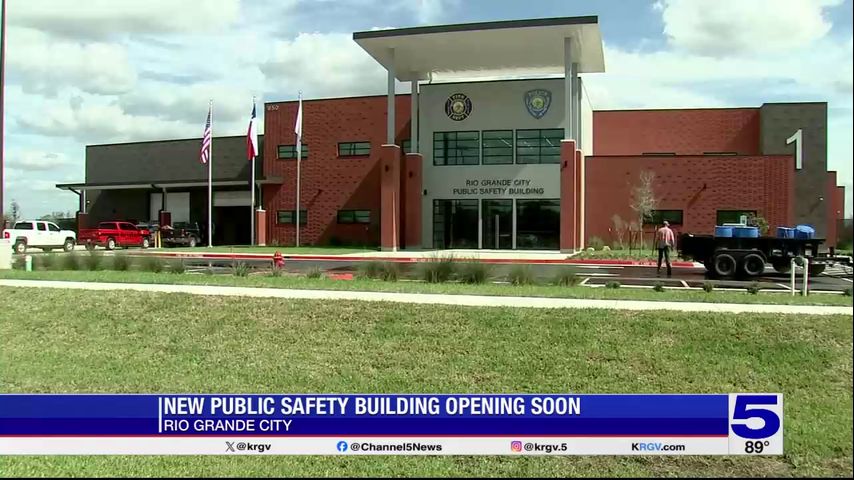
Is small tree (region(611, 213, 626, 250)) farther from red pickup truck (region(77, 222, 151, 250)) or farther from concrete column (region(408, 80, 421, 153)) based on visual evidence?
red pickup truck (region(77, 222, 151, 250))

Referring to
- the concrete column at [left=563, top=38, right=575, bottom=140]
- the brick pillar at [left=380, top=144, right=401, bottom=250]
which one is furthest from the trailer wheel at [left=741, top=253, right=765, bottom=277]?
the brick pillar at [left=380, top=144, right=401, bottom=250]

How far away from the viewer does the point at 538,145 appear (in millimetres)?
33281

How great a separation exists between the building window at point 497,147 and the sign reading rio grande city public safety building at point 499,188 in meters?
1.00

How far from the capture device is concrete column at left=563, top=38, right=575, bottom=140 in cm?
2875

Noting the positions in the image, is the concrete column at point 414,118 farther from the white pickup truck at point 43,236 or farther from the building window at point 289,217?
the white pickup truck at point 43,236

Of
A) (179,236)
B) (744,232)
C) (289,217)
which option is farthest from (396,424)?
(179,236)

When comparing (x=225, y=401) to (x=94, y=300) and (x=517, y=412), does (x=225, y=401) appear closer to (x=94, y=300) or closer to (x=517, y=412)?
(x=517, y=412)

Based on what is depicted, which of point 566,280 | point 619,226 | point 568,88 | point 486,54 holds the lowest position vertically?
point 566,280

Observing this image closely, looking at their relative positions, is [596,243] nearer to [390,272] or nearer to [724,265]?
[724,265]

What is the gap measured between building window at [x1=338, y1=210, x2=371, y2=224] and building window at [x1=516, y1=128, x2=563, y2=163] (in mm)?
9544

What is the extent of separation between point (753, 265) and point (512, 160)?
1693 cm

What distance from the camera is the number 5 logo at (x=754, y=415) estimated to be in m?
3.11

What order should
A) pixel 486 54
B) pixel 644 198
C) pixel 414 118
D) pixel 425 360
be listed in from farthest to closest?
1. pixel 414 118
2. pixel 644 198
3. pixel 486 54
4. pixel 425 360

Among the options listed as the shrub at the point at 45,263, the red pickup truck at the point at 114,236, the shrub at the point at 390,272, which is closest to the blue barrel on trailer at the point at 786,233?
the shrub at the point at 390,272
